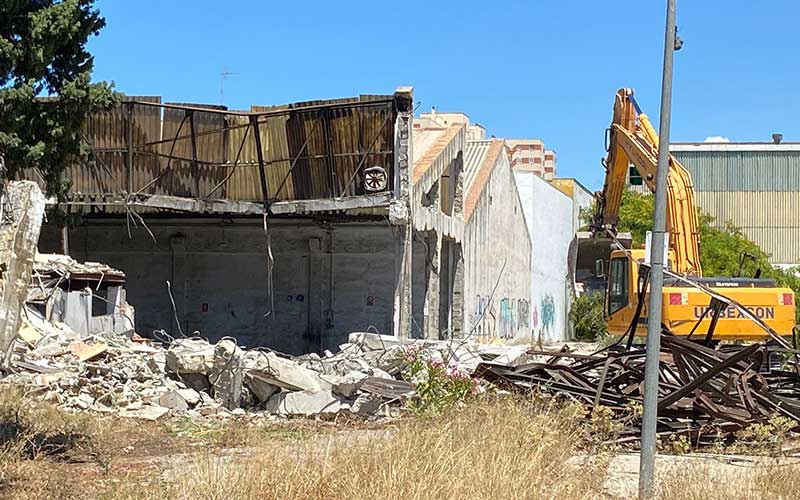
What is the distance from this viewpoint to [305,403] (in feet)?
53.4

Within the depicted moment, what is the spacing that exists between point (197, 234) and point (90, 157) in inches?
698

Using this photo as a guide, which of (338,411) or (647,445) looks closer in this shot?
(647,445)

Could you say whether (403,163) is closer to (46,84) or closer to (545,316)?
(46,84)

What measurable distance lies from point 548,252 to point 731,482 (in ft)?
111

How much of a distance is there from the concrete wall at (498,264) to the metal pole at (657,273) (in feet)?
62.3

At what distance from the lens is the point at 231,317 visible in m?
29.4

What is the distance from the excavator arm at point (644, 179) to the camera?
68.4 ft

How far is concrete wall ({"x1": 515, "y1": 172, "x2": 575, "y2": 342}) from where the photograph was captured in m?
40.8

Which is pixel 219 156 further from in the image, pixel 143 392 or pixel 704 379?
pixel 704 379

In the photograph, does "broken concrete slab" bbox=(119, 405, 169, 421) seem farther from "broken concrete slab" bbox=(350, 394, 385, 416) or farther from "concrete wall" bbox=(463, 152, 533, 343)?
"concrete wall" bbox=(463, 152, 533, 343)

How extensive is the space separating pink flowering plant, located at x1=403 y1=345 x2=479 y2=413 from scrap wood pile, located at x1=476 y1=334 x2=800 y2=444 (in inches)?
21.5

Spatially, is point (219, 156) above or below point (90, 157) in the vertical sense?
above

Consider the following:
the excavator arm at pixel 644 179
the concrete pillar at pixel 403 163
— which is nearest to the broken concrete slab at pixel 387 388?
the excavator arm at pixel 644 179

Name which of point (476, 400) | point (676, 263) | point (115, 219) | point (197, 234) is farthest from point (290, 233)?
point (476, 400)
